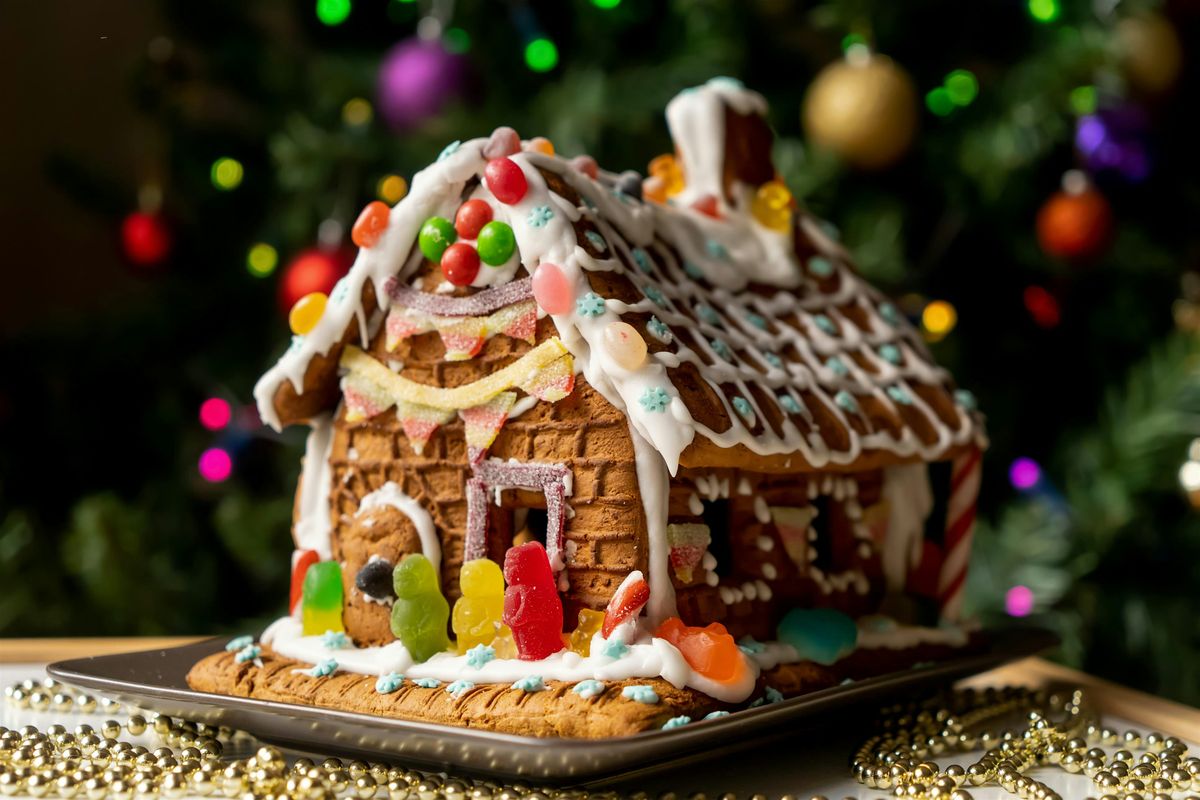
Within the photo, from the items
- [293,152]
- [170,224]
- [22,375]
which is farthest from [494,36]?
[22,375]

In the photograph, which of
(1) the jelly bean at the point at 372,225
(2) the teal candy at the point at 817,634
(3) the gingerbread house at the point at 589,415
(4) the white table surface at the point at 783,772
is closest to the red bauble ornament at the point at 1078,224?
(3) the gingerbread house at the point at 589,415

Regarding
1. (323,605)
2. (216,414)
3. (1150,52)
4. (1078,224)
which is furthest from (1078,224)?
(216,414)

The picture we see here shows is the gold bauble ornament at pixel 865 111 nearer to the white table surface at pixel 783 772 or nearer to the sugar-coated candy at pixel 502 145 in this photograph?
the sugar-coated candy at pixel 502 145

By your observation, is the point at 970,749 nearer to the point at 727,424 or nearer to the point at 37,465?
the point at 727,424

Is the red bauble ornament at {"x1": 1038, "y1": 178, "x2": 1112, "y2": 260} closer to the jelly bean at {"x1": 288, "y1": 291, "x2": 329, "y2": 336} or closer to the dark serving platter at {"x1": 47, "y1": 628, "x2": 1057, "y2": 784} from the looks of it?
the dark serving platter at {"x1": 47, "y1": 628, "x2": 1057, "y2": 784}

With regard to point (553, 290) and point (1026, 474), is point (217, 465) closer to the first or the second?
point (553, 290)

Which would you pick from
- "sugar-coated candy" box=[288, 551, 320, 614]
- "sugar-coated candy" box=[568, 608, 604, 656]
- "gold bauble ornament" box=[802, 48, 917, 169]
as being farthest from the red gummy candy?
"gold bauble ornament" box=[802, 48, 917, 169]
